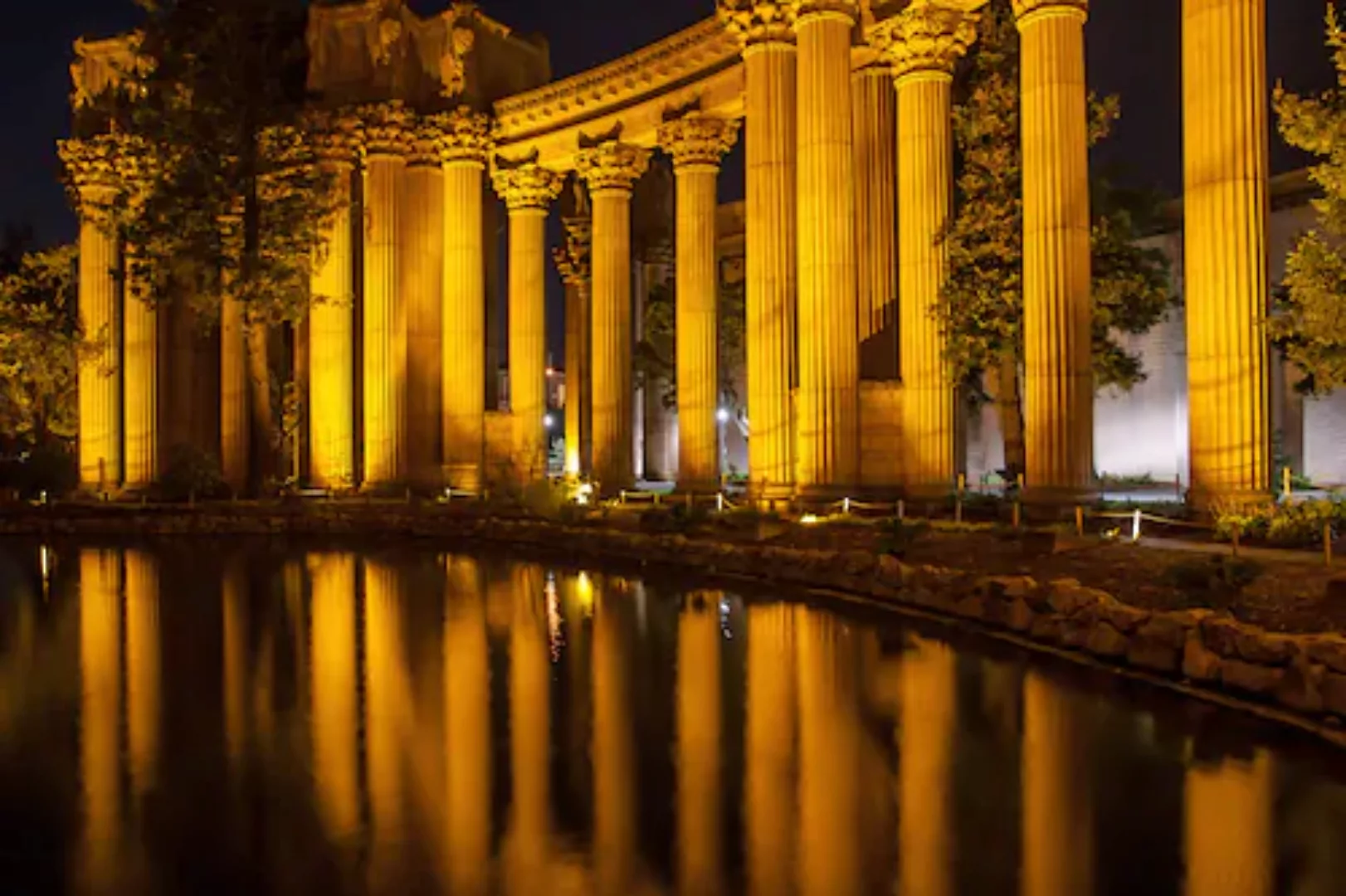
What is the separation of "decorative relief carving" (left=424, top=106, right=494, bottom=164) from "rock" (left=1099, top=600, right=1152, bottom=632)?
28.8m

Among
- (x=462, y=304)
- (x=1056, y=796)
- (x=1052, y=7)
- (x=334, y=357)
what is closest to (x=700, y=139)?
(x=462, y=304)

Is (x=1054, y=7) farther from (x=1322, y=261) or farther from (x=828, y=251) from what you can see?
(x=1322, y=261)

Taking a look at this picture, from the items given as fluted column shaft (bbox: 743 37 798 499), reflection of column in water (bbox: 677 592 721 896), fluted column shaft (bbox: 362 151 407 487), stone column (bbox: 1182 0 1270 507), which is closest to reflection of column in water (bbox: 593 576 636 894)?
reflection of column in water (bbox: 677 592 721 896)

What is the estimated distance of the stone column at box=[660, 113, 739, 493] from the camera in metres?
29.4

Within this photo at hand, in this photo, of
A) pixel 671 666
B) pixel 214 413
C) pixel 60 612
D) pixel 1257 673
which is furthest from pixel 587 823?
pixel 214 413

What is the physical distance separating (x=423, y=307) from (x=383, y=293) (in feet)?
4.43

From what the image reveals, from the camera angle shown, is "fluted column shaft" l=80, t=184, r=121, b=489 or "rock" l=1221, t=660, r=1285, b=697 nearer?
"rock" l=1221, t=660, r=1285, b=697

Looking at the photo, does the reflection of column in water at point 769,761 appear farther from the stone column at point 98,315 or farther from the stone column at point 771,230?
the stone column at point 98,315

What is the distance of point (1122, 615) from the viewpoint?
11.3 metres

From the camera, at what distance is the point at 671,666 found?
1162 cm

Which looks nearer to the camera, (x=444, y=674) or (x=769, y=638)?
(x=444, y=674)

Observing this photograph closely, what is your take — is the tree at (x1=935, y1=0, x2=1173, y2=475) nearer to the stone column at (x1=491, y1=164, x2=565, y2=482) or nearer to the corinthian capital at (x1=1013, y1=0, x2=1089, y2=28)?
the corinthian capital at (x1=1013, y1=0, x2=1089, y2=28)

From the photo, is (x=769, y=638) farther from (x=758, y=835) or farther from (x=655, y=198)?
(x=655, y=198)

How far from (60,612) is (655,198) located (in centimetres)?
3703
